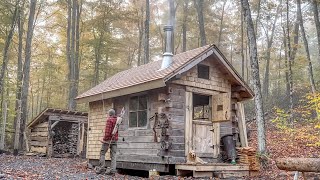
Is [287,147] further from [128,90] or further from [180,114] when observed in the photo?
[128,90]

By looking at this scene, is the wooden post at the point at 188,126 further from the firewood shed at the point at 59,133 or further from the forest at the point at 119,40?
the forest at the point at 119,40

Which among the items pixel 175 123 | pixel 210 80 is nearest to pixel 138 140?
pixel 175 123

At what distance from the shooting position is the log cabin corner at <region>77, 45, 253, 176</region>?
10.3 meters

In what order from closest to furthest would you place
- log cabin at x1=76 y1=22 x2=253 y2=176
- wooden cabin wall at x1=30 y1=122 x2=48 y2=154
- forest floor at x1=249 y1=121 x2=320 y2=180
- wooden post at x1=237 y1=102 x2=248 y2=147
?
log cabin at x1=76 y1=22 x2=253 y2=176 < forest floor at x1=249 y1=121 x2=320 y2=180 < wooden post at x1=237 y1=102 x2=248 y2=147 < wooden cabin wall at x1=30 y1=122 x2=48 y2=154

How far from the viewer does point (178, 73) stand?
10203mm

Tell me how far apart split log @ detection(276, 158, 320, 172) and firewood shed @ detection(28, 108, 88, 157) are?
48.4 ft

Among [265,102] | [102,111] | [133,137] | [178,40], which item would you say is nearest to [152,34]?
[178,40]

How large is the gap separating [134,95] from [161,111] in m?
1.85

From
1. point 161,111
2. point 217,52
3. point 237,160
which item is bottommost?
point 237,160

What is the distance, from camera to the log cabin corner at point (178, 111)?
10328 mm

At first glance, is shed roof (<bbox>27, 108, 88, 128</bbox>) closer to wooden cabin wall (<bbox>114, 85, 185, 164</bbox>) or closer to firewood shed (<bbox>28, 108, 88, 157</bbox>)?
firewood shed (<bbox>28, 108, 88, 157</bbox>)

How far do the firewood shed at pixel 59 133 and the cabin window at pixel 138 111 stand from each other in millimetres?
8368

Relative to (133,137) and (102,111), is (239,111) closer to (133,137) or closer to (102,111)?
(133,137)

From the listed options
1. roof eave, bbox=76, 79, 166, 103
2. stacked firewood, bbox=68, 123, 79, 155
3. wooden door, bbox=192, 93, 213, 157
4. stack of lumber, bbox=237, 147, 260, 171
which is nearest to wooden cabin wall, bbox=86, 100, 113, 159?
roof eave, bbox=76, 79, 166, 103
